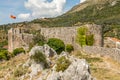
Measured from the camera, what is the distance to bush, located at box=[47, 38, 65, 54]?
47706mm

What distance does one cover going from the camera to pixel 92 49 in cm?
4194

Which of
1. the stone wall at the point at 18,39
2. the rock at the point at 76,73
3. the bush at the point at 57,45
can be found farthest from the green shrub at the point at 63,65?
the stone wall at the point at 18,39

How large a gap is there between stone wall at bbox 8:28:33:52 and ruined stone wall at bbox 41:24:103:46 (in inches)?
212

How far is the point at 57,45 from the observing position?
156ft

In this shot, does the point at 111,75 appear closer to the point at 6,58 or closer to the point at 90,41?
the point at 90,41

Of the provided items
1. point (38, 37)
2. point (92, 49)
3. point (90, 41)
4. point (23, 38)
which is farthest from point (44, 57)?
point (23, 38)

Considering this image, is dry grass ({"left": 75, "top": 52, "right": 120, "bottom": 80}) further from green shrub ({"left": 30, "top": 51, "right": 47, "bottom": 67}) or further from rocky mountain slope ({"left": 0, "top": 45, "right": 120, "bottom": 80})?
green shrub ({"left": 30, "top": 51, "right": 47, "bottom": 67})

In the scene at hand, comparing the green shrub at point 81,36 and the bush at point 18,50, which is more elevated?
the green shrub at point 81,36

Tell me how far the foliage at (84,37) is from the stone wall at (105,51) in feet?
5.61

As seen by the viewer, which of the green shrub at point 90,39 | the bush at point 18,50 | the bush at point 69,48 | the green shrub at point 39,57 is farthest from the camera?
the bush at point 18,50

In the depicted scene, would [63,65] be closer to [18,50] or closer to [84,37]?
[84,37]

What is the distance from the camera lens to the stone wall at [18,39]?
2303 inches

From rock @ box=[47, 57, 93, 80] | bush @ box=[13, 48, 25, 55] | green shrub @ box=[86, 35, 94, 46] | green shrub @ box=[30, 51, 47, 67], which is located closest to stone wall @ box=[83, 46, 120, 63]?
green shrub @ box=[86, 35, 94, 46]

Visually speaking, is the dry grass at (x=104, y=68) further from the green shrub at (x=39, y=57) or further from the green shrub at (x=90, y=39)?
the green shrub at (x=90, y=39)
